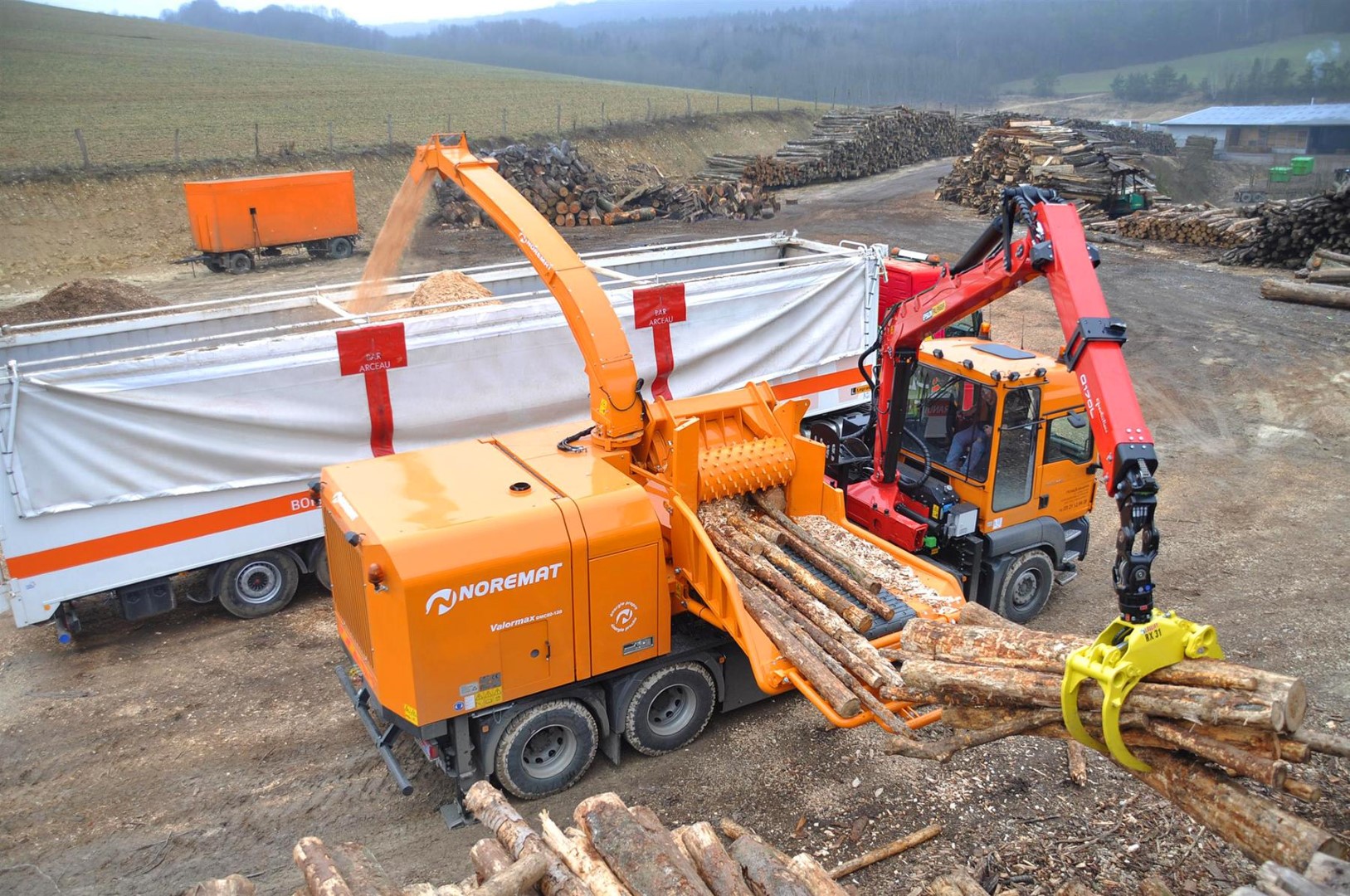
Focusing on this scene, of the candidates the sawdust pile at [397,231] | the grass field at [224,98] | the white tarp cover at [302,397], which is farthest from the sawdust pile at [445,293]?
the grass field at [224,98]

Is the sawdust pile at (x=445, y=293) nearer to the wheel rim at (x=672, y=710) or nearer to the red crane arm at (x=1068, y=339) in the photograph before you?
the red crane arm at (x=1068, y=339)

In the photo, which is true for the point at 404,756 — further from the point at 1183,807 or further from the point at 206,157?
the point at 206,157

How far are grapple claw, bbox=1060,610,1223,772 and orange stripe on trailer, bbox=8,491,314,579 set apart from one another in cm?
765

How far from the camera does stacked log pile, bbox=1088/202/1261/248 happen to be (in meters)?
23.7

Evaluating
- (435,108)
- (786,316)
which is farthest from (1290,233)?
(435,108)

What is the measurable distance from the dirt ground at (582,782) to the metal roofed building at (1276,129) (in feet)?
155

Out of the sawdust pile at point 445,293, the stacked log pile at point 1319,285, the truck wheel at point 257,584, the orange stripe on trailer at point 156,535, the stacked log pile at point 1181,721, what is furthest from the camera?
the stacked log pile at point 1319,285

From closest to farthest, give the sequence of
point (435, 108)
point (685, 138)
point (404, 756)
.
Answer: point (404, 756) → point (685, 138) → point (435, 108)

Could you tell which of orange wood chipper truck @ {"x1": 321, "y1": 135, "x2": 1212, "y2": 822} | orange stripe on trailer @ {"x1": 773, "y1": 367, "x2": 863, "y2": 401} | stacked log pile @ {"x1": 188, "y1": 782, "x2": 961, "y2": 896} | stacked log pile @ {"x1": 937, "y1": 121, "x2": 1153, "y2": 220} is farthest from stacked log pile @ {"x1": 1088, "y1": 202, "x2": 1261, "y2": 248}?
stacked log pile @ {"x1": 188, "y1": 782, "x2": 961, "y2": 896}

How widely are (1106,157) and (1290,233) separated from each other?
7048 mm

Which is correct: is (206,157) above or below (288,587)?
above

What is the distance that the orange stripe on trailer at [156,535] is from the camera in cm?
869

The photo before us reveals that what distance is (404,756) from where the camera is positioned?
7.70m

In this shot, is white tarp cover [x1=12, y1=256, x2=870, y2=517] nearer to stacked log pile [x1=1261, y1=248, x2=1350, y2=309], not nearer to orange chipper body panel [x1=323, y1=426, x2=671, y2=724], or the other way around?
orange chipper body panel [x1=323, y1=426, x2=671, y2=724]
